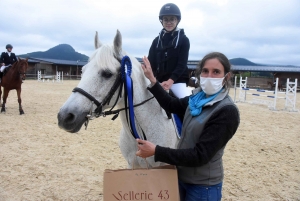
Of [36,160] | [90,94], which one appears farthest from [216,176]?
[36,160]

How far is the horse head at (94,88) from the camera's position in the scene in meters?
1.83

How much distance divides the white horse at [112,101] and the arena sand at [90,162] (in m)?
2.00

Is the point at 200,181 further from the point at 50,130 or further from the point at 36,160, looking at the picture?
the point at 50,130

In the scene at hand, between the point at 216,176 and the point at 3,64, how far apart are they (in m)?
11.9

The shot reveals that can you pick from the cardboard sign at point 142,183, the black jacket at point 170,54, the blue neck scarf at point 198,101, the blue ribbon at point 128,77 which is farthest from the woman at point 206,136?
the black jacket at point 170,54

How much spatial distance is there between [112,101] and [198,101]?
78cm

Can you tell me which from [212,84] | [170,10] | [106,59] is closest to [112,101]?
[106,59]

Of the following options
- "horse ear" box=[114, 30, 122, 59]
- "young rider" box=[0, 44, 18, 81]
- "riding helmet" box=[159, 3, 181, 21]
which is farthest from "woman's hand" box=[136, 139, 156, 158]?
"young rider" box=[0, 44, 18, 81]

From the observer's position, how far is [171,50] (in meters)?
2.77

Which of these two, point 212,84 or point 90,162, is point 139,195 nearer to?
point 212,84

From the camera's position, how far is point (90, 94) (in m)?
1.89

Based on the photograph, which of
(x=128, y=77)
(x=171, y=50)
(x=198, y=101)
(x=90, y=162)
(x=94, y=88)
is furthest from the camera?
(x=90, y=162)

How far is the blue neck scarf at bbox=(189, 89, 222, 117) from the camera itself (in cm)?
167

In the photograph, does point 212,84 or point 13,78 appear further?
point 13,78
